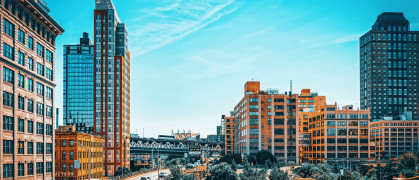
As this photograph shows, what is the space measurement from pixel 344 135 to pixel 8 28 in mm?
139014

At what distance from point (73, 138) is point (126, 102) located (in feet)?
184

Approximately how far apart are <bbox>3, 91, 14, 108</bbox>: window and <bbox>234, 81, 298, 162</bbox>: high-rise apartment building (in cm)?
11606

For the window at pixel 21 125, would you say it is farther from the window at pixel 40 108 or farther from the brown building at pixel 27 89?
the window at pixel 40 108

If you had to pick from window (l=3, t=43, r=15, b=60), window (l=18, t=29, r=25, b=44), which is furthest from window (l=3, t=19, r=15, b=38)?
window (l=18, t=29, r=25, b=44)

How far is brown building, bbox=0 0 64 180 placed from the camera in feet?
172

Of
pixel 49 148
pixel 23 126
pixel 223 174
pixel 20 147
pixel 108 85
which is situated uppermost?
pixel 108 85

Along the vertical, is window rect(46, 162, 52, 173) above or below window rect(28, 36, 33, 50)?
below

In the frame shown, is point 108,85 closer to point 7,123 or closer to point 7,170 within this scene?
point 7,123

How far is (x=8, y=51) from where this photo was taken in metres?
53.2

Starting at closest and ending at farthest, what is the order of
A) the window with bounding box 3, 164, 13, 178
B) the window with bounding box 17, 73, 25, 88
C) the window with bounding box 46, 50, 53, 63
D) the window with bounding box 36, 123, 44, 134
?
the window with bounding box 3, 164, 13, 178 < the window with bounding box 17, 73, 25, 88 < the window with bounding box 36, 123, 44, 134 < the window with bounding box 46, 50, 53, 63

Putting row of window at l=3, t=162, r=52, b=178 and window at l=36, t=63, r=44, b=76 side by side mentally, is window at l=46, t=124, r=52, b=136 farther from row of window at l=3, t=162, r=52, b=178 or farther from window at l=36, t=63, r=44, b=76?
window at l=36, t=63, r=44, b=76

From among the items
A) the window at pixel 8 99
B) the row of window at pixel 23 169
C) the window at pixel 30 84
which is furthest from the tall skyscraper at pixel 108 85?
the window at pixel 8 99

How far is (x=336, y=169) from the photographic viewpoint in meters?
110

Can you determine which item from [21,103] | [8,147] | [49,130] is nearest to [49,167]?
[49,130]
